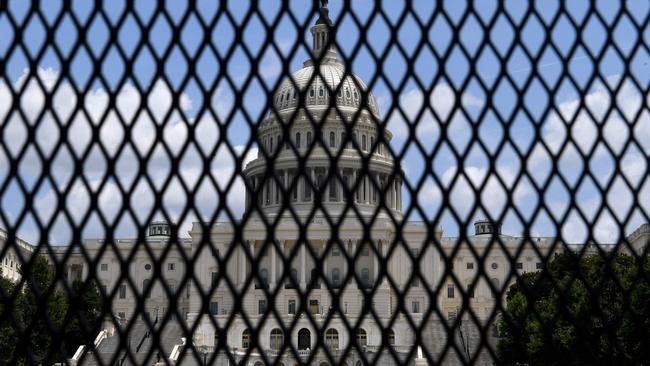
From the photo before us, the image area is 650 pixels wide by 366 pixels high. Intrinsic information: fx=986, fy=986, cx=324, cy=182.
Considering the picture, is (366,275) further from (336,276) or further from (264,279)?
(264,279)

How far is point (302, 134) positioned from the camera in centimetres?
10019

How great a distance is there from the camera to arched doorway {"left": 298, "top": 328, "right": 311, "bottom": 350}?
9656 centimetres

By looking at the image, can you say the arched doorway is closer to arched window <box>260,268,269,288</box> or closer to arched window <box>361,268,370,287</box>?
arched window <box>260,268,269,288</box>

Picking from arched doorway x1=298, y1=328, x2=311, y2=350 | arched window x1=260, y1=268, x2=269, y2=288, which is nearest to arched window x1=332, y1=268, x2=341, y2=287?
arched doorway x1=298, y1=328, x2=311, y2=350

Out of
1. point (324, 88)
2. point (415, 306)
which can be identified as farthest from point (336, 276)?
point (324, 88)

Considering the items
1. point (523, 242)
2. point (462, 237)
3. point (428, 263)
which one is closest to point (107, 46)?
point (462, 237)

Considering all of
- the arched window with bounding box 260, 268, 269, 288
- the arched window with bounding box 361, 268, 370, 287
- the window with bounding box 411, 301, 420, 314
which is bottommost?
the arched window with bounding box 260, 268, 269, 288

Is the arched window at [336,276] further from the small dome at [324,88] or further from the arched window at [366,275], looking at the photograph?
the small dome at [324,88]

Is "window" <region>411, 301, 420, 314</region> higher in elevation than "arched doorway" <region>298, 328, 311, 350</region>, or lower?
higher

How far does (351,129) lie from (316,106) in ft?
328

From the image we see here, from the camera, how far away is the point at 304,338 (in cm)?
9844

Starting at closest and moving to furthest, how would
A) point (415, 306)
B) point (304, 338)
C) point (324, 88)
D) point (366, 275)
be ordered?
point (324, 88)
point (304, 338)
point (366, 275)
point (415, 306)

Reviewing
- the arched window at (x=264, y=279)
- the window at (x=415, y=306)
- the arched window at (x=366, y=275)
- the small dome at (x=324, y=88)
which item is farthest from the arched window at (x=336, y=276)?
the small dome at (x=324, y=88)

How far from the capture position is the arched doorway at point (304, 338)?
96562 mm
